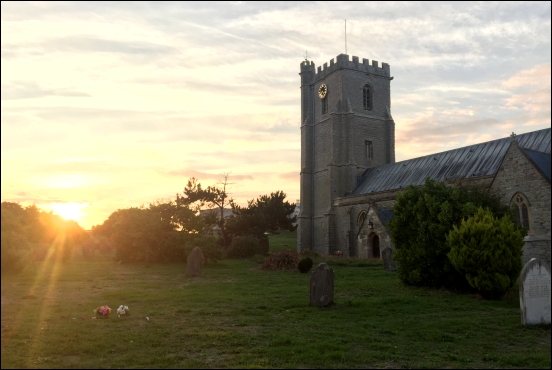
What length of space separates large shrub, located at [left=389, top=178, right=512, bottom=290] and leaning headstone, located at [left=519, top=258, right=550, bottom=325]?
5958 millimetres

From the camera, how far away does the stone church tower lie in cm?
4706

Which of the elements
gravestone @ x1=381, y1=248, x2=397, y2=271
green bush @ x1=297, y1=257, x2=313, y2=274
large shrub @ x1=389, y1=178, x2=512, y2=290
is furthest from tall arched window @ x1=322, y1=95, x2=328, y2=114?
large shrub @ x1=389, y1=178, x2=512, y2=290


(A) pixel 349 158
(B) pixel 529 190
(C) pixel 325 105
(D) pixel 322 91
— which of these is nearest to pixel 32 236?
(B) pixel 529 190

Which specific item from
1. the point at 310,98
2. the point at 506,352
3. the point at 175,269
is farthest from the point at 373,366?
the point at 310,98

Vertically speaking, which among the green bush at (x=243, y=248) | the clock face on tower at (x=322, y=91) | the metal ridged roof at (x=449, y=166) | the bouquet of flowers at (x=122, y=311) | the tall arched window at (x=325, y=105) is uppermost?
the clock face on tower at (x=322, y=91)

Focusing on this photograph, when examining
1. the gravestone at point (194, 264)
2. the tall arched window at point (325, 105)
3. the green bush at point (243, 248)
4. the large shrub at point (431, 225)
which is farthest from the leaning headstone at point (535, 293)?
the tall arched window at point (325, 105)

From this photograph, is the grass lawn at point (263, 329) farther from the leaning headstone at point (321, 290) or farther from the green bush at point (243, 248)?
the green bush at point (243, 248)

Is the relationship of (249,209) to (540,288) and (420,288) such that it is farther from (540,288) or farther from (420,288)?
(540,288)

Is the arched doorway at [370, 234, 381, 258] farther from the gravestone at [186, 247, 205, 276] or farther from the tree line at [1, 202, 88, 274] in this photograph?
the tree line at [1, 202, 88, 274]

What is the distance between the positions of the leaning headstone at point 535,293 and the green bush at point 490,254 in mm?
3687

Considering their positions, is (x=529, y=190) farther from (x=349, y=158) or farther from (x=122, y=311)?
(x=349, y=158)

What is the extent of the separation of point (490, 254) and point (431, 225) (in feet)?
11.0

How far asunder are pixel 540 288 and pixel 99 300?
41.8 ft

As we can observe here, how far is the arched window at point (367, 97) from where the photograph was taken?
49.6m
